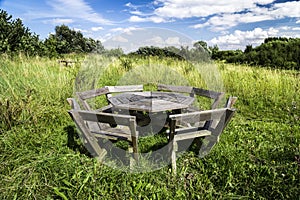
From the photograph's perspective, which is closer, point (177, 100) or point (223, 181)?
point (223, 181)

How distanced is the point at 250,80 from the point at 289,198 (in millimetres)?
5713

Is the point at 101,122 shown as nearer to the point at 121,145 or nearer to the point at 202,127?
the point at 121,145

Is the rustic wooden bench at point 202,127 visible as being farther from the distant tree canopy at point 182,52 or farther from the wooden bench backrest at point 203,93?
the distant tree canopy at point 182,52

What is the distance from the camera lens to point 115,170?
2.81 m

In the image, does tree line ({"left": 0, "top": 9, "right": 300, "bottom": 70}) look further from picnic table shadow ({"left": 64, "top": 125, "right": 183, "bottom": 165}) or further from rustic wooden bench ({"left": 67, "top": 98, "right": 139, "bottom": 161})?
rustic wooden bench ({"left": 67, "top": 98, "right": 139, "bottom": 161})

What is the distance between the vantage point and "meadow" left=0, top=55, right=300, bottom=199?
241 cm

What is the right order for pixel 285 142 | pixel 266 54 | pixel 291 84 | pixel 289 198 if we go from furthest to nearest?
pixel 266 54 < pixel 291 84 < pixel 285 142 < pixel 289 198

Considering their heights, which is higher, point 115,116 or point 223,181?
point 115,116

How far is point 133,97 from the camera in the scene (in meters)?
4.04

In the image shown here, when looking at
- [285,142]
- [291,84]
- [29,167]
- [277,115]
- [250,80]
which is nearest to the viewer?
[29,167]

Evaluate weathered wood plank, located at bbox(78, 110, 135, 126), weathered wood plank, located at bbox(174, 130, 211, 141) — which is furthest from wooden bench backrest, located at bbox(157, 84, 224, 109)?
weathered wood plank, located at bbox(78, 110, 135, 126)

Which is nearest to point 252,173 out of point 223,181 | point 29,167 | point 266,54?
point 223,181

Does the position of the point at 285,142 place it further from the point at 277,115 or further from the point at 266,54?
the point at 266,54

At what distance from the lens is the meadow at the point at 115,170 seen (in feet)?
7.92
